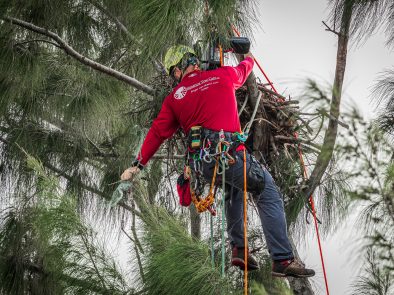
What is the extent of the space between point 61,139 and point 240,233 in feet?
9.49

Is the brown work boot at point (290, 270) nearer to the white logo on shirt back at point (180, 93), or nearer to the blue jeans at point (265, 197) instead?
the blue jeans at point (265, 197)

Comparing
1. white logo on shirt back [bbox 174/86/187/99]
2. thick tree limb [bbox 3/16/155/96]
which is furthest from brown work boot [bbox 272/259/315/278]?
thick tree limb [bbox 3/16/155/96]

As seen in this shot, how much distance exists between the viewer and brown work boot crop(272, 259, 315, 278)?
177 inches

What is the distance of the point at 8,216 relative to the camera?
21.6ft

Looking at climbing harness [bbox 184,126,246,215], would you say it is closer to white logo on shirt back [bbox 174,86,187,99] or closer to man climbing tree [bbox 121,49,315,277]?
man climbing tree [bbox 121,49,315,277]

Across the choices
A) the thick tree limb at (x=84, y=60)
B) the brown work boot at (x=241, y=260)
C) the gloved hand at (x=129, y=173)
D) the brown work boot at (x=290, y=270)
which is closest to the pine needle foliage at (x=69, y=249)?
the gloved hand at (x=129, y=173)

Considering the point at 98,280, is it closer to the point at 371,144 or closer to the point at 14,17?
the point at 14,17

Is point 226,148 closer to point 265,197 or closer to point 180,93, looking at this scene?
point 265,197

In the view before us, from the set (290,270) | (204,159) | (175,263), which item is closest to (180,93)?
(204,159)

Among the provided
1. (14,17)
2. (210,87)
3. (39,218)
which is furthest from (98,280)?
(14,17)

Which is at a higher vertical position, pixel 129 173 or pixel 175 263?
pixel 129 173

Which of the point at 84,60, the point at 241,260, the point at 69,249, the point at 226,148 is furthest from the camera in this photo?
the point at 84,60

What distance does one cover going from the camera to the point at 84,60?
564 centimetres

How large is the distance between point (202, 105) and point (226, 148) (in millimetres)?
299
